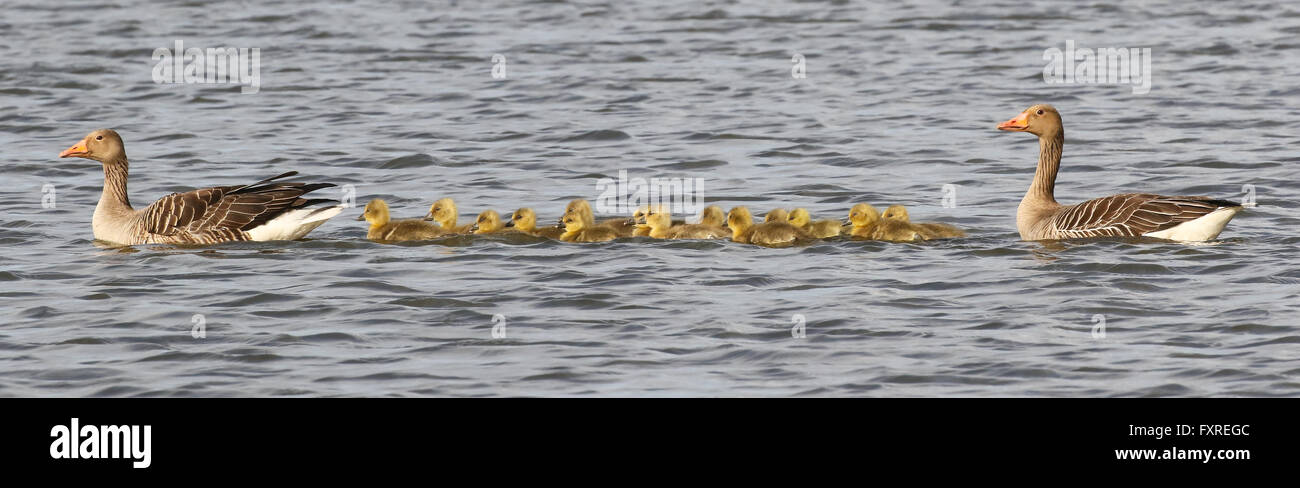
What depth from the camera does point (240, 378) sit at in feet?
35.4

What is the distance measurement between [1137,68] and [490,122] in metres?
10.8

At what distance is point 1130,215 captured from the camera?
47.8 feet

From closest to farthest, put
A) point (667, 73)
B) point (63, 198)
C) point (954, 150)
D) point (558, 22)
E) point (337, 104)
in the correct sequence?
point (63, 198)
point (954, 150)
point (337, 104)
point (667, 73)
point (558, 22)

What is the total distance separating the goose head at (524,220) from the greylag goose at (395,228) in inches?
24.0

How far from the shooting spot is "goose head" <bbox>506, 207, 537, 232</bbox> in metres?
15.2

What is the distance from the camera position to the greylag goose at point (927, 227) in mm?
14883

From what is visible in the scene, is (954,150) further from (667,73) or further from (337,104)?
(337,104)

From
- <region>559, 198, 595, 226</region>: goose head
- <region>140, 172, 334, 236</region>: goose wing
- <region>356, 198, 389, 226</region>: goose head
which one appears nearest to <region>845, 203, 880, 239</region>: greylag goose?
<region>559, 198, 595, 226</region>: goose head

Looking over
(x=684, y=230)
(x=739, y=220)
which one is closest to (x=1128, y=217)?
(x=739, y=220)

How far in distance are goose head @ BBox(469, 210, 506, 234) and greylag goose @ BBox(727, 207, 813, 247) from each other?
203 centimetres

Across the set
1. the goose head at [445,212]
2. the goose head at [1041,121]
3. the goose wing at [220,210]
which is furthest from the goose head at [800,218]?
the goose wing at [220,210]

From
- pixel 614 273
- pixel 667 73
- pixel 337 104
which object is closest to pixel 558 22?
pixel 667 73

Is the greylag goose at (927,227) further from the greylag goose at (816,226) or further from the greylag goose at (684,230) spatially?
the greylag goose at (684,230)

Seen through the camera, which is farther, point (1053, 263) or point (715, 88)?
→ point (715, 88)
